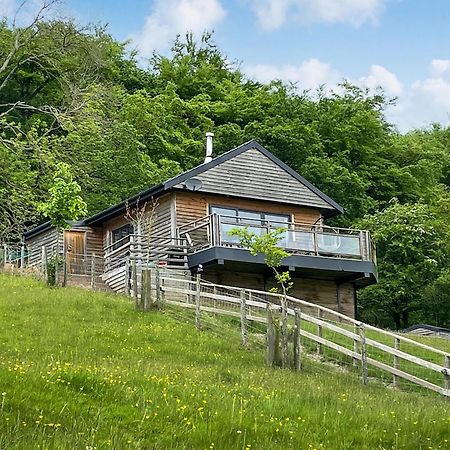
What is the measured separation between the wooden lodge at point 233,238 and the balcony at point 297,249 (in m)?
0.03

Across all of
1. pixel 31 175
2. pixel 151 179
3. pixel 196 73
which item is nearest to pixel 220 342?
pixel 31 175

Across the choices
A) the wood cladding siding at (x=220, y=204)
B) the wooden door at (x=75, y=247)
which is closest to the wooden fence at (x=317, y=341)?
the wood cladding siding at (x=220, y=204)

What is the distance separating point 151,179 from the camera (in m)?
40.3

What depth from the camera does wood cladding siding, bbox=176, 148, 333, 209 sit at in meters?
29.1

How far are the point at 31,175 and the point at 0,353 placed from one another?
23133 millimetres

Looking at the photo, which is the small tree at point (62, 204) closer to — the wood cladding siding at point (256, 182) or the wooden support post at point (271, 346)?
the wood cladding siding at point (256, 182)

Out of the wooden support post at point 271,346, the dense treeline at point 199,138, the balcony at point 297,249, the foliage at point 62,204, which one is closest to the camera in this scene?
the wooden support post at point 271,346

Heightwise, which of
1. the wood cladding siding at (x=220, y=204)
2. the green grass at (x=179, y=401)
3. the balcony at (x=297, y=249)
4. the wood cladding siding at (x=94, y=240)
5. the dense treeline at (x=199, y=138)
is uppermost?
the dense treeline at (x=199, y=138)

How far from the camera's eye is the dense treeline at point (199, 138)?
32.8 m

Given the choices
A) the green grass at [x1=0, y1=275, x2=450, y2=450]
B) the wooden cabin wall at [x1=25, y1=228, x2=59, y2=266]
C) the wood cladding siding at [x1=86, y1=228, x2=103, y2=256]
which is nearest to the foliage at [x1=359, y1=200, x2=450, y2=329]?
the wood cladding siding at [x1=86, y1=228, x2=103, y2=256]

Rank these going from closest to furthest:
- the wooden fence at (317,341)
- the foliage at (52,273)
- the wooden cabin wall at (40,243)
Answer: the wooden fence at (317,341), the foliage at (52,273), the wooden cabin wall at (40,243)

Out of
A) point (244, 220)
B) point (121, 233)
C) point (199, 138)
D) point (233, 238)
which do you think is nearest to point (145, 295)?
point (233, 238)

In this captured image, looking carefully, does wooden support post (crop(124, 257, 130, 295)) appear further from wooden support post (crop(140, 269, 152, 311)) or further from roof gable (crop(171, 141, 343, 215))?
roof gable (crop(171, 141, 343, 215))

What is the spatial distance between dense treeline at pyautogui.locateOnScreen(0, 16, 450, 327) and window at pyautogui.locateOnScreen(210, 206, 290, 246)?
687cm
